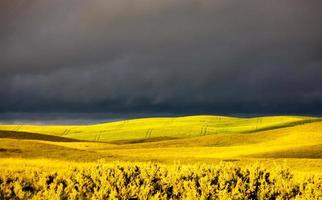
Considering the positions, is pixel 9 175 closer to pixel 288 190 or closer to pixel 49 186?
pixel 49 186

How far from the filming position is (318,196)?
59.9 feet

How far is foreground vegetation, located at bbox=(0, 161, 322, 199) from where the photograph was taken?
59.6ft

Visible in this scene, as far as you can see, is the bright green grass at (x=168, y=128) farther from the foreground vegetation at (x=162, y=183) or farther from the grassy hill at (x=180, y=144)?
the foreground vegetation at (x=162, y=183)

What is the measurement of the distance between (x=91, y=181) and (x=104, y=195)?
2377 millimetres

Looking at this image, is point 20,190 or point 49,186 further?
point 49,186

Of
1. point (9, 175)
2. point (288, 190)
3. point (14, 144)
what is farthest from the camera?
point (14, 144)

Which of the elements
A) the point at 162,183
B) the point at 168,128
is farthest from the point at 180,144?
the point at 162,183

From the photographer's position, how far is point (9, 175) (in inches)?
820

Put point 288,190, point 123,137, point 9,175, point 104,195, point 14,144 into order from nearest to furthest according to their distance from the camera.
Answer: point 104,195
point 288,190
point 9,175
point 14,144
point 123,137

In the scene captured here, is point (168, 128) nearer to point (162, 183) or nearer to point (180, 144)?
point (180, 144)

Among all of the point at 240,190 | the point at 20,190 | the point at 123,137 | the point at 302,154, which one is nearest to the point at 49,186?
the point at 20,190

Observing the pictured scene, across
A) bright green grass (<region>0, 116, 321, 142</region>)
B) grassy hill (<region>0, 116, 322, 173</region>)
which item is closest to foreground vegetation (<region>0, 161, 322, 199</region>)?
grassy hill (<region>0, 116, 322, 173</region>)

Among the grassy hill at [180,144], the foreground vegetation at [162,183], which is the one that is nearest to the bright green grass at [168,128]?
the grassy hill at [180,144]

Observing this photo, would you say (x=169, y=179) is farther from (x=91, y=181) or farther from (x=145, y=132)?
(x=145, y=132)
